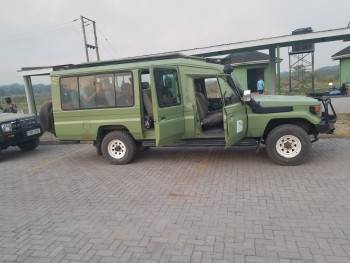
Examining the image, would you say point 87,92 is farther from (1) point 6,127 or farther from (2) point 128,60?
(1) point 6,127

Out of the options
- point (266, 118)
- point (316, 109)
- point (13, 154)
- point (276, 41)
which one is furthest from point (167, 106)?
point (276, 41)

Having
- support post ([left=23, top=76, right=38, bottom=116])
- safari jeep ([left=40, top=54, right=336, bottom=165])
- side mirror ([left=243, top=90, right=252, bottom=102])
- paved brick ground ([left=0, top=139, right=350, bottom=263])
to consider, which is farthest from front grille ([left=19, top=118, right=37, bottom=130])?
support post ([left=23, top=76, right=38, bottom=116])

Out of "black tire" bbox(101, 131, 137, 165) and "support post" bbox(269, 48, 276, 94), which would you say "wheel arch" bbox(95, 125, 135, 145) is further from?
"support post" bbox(269, 48, 276, 94)

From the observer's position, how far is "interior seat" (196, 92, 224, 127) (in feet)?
23.8

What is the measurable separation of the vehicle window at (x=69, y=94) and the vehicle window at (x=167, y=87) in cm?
206

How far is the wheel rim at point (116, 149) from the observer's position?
→ 7.61m

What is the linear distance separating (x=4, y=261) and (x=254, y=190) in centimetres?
364

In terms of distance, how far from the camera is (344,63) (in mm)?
23578

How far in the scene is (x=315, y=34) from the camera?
14.5m

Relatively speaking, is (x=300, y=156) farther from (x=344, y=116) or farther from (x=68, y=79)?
(x=344, y=116)

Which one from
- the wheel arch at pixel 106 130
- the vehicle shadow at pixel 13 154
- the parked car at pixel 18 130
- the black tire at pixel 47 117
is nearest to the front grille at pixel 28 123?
the parked car at pixel 18 130

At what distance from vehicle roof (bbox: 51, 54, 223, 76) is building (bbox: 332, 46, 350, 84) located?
19113 millimetres

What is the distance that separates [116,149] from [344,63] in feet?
70.8

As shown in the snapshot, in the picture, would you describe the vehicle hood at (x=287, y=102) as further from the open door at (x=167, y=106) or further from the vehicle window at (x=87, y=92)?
the vehicle window at (x=87, y=92)
